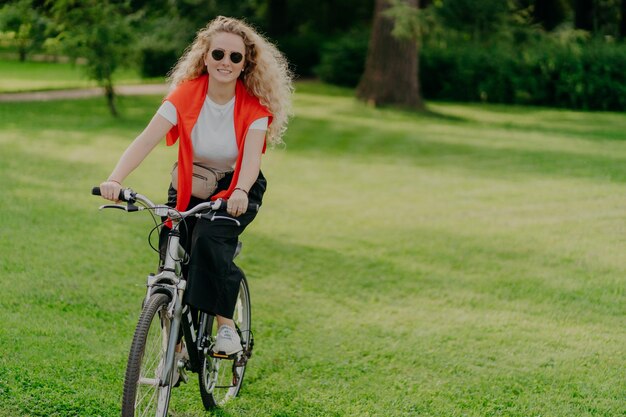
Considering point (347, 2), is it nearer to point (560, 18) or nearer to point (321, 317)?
point (560, 18)

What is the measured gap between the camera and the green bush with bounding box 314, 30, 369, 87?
90.8 feet

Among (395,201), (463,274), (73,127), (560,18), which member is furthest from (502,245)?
(560,18)

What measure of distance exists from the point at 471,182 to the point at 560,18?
1082 inches

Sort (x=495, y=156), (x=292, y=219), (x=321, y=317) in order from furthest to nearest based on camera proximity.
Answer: (x=495, y=156), (x=292, y=219), (x=321, y=317)

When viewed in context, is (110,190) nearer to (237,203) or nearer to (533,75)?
(237,203)

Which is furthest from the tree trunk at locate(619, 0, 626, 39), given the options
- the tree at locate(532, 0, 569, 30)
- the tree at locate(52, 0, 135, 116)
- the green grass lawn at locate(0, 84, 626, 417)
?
the tree at locate(52, 0, 135, 116)

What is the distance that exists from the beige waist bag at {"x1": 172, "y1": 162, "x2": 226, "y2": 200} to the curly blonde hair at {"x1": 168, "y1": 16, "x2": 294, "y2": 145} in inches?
15.0

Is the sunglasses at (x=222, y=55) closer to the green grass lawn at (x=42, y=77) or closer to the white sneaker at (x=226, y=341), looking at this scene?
the white sneaker at (x=226, y=341)

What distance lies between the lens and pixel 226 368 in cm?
530

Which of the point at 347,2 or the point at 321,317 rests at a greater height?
the point at 347,2

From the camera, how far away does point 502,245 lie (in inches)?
341

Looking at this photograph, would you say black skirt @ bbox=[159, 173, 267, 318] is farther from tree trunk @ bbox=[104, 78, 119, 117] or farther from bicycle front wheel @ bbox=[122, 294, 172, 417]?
tree trunk @ bbox=[104, 78, 119, 117]

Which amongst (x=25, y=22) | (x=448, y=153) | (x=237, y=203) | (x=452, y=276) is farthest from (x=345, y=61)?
(x=237, y=203)

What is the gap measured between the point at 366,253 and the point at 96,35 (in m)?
9.48
